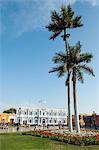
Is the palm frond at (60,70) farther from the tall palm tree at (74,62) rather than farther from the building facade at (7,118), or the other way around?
the building facade at (7,118)

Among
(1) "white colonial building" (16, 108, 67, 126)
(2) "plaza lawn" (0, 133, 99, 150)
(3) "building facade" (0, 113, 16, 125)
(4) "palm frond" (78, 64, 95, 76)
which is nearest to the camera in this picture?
(2) "plaza lawn" (0, 133, 99, 150)

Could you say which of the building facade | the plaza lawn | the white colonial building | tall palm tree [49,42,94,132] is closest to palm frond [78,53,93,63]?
tall palm tree [49,42,94,132]

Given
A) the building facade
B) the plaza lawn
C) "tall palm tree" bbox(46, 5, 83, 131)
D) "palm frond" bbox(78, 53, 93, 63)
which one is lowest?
the plaza lawn

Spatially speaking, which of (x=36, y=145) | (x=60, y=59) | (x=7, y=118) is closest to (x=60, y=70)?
(x=60, y=59)

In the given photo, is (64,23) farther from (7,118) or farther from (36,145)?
(7,118)

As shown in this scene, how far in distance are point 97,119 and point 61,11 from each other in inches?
2248

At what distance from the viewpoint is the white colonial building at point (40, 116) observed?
10775 cm

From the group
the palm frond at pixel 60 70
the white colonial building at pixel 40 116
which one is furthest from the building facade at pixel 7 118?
the palm frond at pixel 60 70

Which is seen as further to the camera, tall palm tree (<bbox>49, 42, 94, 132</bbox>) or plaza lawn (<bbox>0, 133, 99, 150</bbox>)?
tall palm tree (<bbox>49, 42, 94, 132</bbox>)

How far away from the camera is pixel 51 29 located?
31.9 meters

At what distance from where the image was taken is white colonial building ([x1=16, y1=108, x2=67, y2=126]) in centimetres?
10775

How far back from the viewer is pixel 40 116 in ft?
372

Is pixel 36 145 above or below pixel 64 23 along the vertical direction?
below

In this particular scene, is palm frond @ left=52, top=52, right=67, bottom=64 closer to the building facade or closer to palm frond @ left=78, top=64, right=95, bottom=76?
palm frond @ left=78, top=64, right=95, bottom=76
